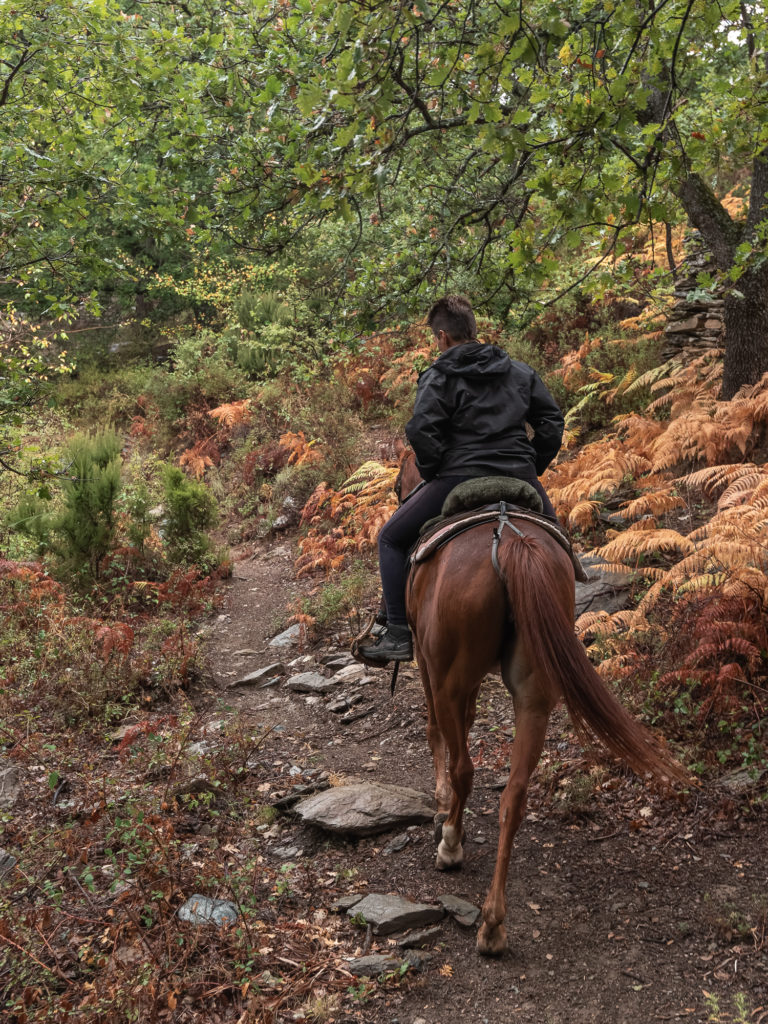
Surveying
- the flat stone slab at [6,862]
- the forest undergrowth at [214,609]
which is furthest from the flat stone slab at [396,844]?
the flat stone slab at [6,862]

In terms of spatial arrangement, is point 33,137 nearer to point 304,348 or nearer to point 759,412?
point 759,412

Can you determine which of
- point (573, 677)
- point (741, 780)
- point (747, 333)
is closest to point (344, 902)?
point (573, 677)

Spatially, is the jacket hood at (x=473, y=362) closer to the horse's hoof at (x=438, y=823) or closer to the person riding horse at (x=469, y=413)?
the person riding horse at (x=469, y=413)

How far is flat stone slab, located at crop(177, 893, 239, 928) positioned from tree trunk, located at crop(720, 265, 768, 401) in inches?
306

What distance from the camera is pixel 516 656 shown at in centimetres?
376

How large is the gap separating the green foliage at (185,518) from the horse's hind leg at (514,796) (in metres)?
8.33

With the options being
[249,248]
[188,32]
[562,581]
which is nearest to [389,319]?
[249,248]

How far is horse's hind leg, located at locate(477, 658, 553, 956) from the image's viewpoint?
142 inches

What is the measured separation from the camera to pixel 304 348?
17344 millimetres

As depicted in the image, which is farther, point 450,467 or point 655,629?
point 655,629

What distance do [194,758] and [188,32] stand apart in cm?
786

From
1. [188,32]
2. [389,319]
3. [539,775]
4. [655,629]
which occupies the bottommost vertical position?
[539,775]

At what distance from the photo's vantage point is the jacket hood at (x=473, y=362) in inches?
177

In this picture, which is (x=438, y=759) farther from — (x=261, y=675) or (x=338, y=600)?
(x=338, y=600)
